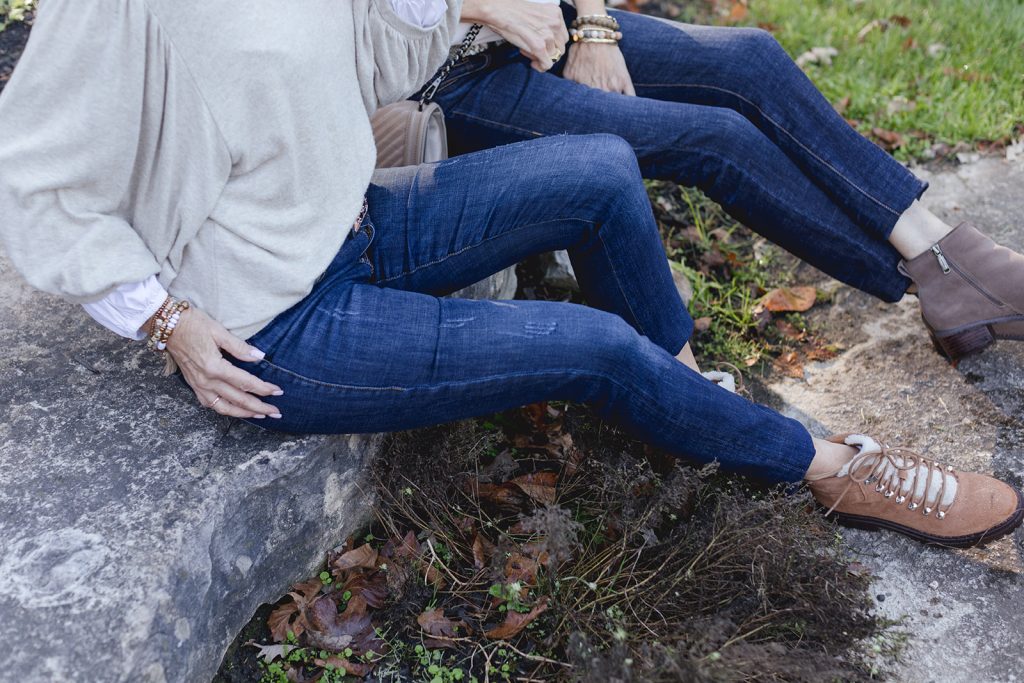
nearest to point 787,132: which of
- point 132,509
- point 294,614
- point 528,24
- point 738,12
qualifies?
point 528,24

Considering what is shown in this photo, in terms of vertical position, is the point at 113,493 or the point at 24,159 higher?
the point at 24,159

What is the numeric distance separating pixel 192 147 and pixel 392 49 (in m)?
0.57

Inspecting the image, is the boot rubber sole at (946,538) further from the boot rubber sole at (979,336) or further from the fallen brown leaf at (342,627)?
the fallen brown leaf at (342,627)

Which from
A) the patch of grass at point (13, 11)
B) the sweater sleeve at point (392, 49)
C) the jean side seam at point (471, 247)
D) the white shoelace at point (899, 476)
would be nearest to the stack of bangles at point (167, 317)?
the jean side seam at point (471, 247)

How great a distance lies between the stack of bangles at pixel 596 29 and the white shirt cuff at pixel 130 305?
160 cm

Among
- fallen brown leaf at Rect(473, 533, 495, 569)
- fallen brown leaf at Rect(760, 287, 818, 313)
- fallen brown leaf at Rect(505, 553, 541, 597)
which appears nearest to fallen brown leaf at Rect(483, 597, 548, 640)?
fallen brown leaf at Rect(505, 553, 541, 597)

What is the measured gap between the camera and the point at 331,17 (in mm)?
1978

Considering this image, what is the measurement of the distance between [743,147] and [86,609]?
210cm

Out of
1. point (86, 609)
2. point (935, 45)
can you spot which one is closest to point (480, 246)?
point (86, 609)

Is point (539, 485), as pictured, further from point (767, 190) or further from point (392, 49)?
point (392, 49)

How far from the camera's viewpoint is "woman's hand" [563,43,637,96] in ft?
9.41

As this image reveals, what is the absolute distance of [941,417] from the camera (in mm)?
2945

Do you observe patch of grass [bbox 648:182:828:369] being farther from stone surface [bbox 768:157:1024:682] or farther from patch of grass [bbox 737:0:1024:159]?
patch of grass [bbox 737:0:1024:159]

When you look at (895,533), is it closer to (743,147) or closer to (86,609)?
(743,147)
